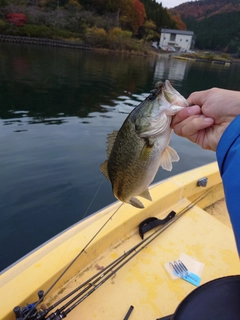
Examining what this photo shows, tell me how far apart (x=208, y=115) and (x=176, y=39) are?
93437 mm

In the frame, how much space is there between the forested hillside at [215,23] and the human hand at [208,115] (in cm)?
10143

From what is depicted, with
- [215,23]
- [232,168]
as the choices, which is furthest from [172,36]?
[232,168]

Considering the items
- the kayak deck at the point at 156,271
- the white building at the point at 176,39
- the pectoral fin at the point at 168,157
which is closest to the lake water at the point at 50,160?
the kayak deck at the point at 156,271

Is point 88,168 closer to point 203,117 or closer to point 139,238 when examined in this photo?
point 139,238

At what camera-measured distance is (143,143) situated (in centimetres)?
170

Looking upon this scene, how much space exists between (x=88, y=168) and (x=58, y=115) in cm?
482

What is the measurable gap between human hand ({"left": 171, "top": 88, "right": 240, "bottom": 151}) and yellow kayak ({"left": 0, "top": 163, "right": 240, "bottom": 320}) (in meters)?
1.51

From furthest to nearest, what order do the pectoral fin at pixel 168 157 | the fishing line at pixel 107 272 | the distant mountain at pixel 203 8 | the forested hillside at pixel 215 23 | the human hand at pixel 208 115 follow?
the distant mountain at pixel 203 8, the forested hillside at pixel 215 23, the fishing line at pixel 107 272, the pectoral fin at pixel 168 157, the human hand at pixel 208 115

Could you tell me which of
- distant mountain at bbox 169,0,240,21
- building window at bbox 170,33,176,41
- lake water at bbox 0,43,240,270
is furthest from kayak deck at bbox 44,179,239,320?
distant mountain at bbox 169,0,240,21

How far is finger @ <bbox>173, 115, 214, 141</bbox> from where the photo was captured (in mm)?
1608

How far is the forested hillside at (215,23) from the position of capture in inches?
3881

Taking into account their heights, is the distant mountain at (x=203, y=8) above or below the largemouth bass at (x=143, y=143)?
above

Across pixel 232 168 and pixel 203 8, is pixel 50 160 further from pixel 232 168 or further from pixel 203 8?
pixel 203 8

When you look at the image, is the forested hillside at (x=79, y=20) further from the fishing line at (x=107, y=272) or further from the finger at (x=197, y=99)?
the finger at (x=197, y=99)
